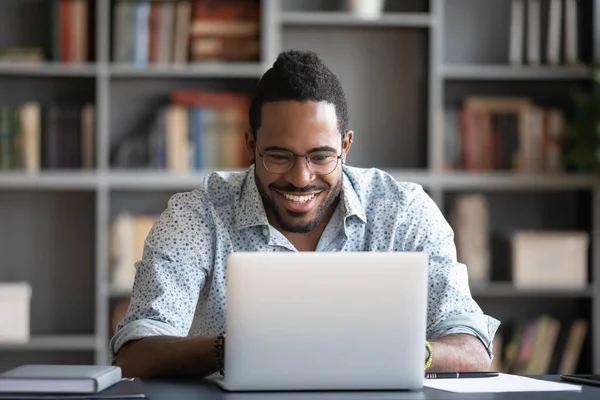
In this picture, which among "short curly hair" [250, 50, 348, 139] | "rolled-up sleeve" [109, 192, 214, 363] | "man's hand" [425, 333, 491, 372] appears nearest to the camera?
"man's hand" [425, 333, 491, 372]

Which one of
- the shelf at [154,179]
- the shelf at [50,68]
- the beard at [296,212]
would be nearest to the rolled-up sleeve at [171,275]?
the beard at [296,212]

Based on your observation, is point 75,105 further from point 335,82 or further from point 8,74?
point 335,82

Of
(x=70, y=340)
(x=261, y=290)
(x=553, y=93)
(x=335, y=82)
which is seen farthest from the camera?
(x=553, y=93)

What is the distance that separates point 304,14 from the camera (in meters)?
3.92

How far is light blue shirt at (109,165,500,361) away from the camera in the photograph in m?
2.07

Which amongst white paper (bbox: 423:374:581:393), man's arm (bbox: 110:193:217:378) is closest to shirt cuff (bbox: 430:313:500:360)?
white paper (bbox: 423:374:581:393)

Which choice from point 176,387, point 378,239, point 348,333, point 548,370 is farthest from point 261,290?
point 548,370

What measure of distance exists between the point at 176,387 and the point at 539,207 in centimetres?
287

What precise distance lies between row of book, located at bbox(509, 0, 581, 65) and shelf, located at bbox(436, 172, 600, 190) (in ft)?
1.47

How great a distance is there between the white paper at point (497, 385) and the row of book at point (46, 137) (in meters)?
2.49

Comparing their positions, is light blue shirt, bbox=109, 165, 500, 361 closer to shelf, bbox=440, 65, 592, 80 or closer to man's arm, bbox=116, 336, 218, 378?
man's arm, bbox=116, 336, 218, 378

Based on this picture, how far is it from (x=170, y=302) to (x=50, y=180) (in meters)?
1.95

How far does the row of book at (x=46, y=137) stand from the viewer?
3.86m

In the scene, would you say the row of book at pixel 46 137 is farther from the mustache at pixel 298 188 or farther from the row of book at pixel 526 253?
the mustache at pixel 298 188
